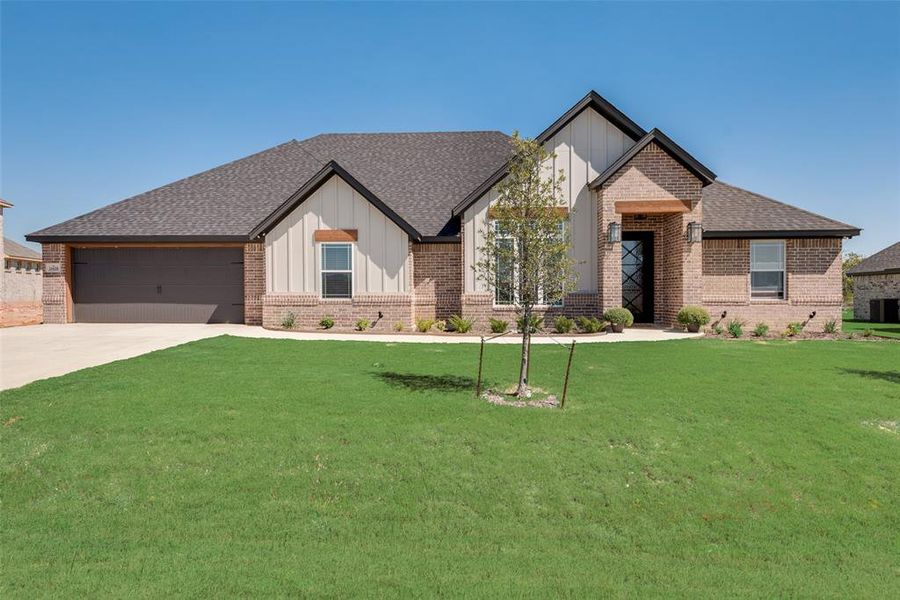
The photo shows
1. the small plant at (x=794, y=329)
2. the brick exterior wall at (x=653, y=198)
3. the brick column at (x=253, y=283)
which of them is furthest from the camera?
the brick column at (x=253, y=283)

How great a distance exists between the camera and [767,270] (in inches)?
706

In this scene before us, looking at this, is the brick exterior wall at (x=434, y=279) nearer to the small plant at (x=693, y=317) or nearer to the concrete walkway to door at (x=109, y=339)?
the concrete walkway to door at (x=109, y=339)

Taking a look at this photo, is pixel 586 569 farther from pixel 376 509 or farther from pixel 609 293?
pixel 609 293

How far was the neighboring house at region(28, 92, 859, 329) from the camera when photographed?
55.4ft

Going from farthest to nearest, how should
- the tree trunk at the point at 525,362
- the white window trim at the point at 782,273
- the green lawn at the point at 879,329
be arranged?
the white window trim at the point at 782,273, the green lawn at the point at 879,329, the tree trunk at the point at 525,362

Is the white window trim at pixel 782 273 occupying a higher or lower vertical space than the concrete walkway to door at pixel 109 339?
higher

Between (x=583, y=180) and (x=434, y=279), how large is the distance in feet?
21.0

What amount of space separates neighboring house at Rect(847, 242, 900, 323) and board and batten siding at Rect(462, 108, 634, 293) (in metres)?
19.0

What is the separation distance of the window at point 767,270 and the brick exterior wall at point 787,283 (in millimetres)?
224

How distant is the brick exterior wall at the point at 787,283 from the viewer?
17688 mm

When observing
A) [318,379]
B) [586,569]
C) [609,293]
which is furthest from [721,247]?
[586,569]

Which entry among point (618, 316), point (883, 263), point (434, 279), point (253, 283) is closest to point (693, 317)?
point (618, 316)

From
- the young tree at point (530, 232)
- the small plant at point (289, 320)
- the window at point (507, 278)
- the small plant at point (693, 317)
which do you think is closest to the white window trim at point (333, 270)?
the small plant at point (289, 320)

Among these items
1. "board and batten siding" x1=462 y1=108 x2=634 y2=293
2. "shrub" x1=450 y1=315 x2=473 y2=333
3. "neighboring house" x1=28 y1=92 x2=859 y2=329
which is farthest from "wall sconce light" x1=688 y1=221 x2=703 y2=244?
"shrub" x1=450 y1=315 x2=473 y2=333
